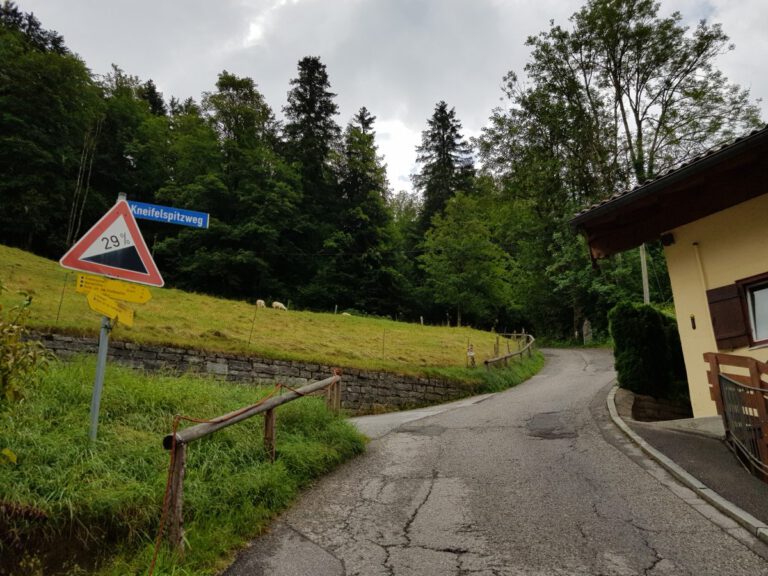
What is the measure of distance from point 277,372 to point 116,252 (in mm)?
9213

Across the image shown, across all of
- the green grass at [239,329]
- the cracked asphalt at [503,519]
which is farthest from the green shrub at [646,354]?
the green grass at [239,329]

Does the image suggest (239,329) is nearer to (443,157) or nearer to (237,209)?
(237,209)

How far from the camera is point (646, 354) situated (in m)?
11.0

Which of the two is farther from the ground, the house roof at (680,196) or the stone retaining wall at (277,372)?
the house roof at (680,196)

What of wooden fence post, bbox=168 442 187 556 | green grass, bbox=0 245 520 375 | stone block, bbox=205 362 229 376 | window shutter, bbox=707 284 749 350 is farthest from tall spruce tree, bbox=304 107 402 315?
wooden fence post, bbox=168 442 187 556

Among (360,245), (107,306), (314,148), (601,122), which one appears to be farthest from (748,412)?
(314,148)

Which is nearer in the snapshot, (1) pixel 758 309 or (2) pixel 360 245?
(1) pixel 758 309

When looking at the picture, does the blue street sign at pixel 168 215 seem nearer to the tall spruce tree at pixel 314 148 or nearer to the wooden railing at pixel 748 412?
the wooden railing at pixel 748 412

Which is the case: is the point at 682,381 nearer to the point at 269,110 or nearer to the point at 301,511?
the point at 301,511

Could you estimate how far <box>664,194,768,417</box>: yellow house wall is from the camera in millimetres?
7070

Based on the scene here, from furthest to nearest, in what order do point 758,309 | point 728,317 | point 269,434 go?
point 728,317
point 758,309
point 269,434

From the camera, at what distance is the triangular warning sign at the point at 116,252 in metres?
4.29

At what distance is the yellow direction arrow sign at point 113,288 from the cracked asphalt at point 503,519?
2573 mm

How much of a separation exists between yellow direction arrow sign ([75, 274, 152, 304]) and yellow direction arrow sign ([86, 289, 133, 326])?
0.13ft
